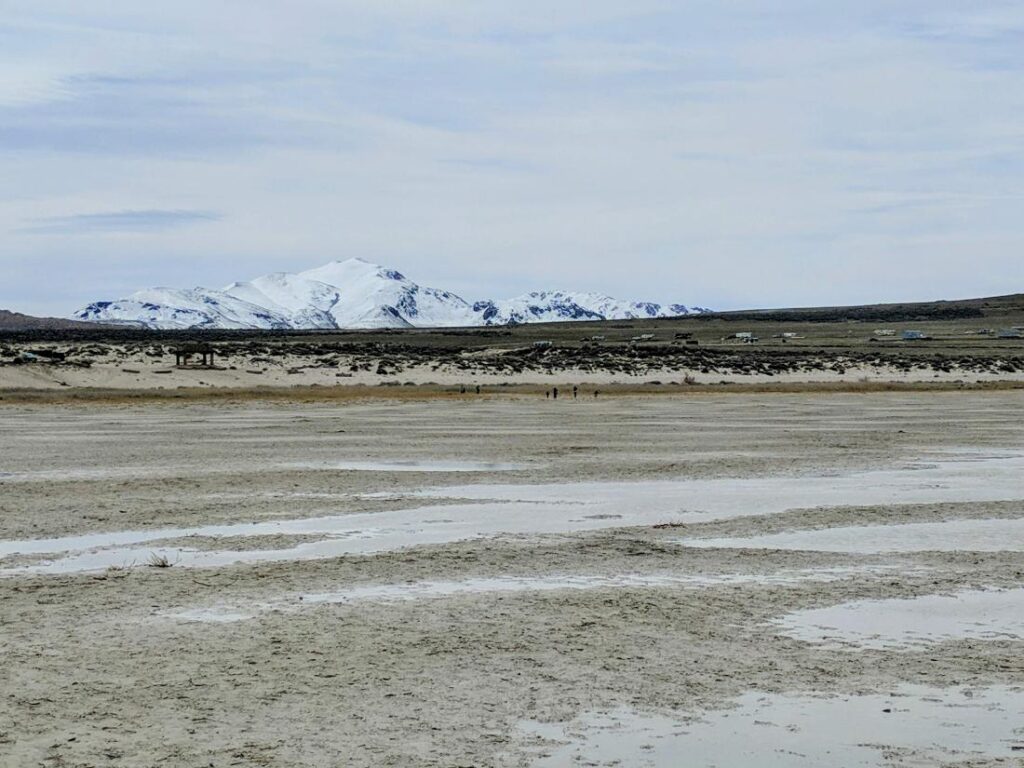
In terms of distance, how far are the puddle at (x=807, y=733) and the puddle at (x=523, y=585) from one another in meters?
3.80

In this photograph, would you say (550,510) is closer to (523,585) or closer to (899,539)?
(899,539)

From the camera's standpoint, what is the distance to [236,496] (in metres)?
19.5

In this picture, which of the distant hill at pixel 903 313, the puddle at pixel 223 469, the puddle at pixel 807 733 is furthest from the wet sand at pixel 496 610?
the distant hill at pixel 903 313

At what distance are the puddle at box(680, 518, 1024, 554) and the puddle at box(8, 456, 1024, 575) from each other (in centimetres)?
10

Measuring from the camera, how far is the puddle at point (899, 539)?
14.7 meters

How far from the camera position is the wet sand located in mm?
7867

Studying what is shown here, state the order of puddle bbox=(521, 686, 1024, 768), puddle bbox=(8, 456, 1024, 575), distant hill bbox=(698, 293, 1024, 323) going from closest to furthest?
puddle bbox=(521, 686, 1024, 768) < puddle bbox=(8, 456, 1024, 575) < distant hill bbox=(698, 293, 1024, 323)

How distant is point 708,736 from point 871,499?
11.9 meters

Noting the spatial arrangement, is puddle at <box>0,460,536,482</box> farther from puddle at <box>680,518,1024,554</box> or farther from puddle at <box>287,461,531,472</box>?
puddle at <box>680,518,1024,554</box>

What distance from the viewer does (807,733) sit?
7914mm

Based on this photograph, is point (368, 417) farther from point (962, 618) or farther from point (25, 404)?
point (962, 618)

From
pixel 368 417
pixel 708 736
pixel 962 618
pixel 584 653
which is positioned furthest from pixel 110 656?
pixel 368 417

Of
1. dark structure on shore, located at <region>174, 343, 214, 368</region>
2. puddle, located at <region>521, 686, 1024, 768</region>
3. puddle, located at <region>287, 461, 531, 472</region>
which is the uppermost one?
dark structure on shore, located at <region>174, 343, 214, 368</region>

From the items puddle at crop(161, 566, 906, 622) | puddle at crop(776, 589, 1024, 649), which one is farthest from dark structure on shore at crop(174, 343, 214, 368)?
puddle at crop(776, 589, 1024, 649)
